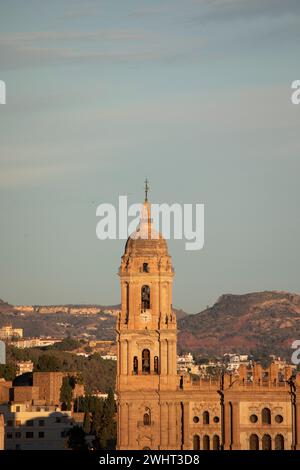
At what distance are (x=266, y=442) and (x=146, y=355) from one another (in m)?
9.28

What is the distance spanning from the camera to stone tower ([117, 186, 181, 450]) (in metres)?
138

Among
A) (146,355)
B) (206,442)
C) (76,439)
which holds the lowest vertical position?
(206,442)

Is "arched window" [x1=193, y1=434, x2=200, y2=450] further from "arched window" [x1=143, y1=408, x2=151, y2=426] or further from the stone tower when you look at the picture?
"arched window" [x1=143, y1=408, x2=151, y2=426]

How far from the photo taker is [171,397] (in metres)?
139

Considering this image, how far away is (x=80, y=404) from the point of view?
195 m

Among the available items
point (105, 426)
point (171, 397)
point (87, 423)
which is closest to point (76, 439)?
point (105, 426)

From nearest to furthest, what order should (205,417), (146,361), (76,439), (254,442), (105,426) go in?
(254,442) → (205,417) → (146,361) → (76,439) → (105,426)

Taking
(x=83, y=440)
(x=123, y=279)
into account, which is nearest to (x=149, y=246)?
(x=123, y=279)

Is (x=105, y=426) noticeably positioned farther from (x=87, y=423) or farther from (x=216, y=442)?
(x=216, y=442)

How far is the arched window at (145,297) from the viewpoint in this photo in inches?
5527

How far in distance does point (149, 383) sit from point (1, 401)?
191ft

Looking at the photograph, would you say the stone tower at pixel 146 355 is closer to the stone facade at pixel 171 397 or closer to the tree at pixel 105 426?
the stone facade at pixel 171 397

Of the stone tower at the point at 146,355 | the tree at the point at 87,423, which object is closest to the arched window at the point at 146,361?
the stone tower at the point at 146,355
